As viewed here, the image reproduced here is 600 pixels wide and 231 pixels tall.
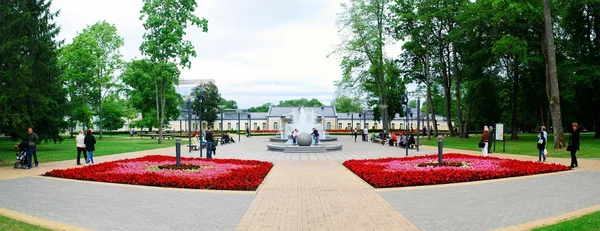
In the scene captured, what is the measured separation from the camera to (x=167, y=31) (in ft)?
118

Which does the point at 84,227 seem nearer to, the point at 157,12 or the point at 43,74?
the point at 43,74

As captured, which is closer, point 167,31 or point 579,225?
point 579,225

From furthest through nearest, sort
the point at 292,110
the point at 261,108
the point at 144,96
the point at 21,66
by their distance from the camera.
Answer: the point at 261,108
the point at 292,110
the point at 144,96
the point at 21,66

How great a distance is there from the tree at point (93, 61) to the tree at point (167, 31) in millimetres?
12128

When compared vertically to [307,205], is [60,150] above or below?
above

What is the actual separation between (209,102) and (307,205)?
87.5 meters

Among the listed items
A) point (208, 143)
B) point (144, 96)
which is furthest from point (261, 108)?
point (208, 143)

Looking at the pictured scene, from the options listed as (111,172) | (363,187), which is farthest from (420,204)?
(111,172)

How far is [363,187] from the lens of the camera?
11.6 metres

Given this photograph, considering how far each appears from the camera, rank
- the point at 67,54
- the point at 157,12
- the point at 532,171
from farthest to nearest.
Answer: the point at 67,54
the point at 157,12
the point at 532,171

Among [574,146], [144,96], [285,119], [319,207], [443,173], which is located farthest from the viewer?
[285,119]

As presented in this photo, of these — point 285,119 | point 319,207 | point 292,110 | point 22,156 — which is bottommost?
point 319,207

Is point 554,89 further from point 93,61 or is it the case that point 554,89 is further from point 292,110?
point 292,110

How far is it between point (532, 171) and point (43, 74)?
20908mm
